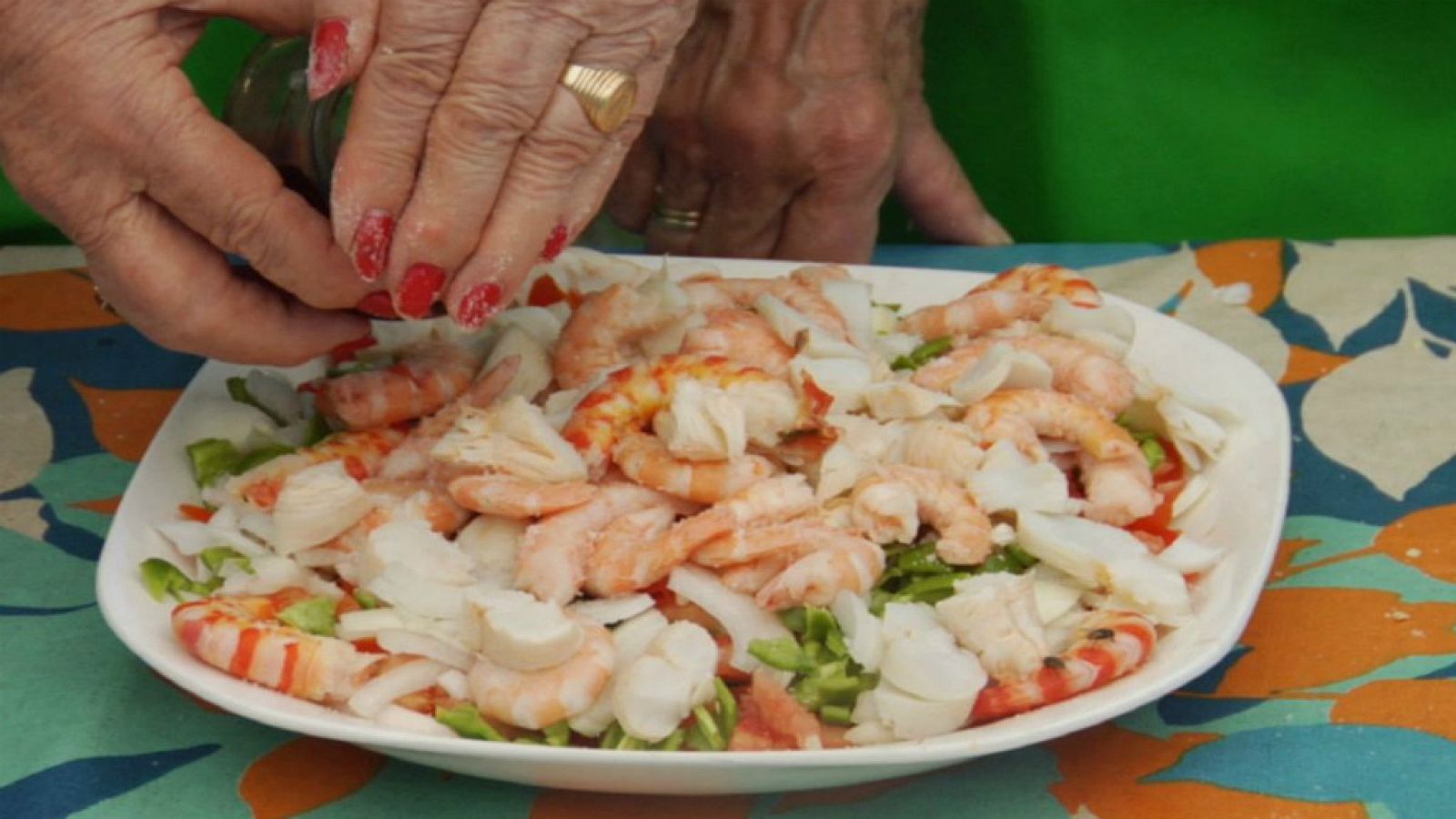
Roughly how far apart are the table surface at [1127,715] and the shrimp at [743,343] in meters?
0.36

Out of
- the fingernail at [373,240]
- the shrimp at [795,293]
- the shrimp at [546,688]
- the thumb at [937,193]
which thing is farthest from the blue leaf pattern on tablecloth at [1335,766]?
the thumb at [937,193]

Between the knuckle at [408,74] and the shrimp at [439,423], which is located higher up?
the knuckle at [408,74]

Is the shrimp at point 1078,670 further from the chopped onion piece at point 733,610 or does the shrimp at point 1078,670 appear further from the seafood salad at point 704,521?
the chopped onion piece at point 733,610

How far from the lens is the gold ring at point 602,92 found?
106 centimetres

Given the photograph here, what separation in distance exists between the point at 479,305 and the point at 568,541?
15cm

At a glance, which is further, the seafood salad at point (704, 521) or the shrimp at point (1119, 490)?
the shrimp at point (1119, 490)

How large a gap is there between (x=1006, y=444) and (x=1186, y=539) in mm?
129

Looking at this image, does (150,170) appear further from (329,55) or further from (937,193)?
(937,193)

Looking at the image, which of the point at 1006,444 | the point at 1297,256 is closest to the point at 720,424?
the point at 1006,444

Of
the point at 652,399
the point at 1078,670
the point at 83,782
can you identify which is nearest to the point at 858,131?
the point at 652,399

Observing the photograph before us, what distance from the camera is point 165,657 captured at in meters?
0.99

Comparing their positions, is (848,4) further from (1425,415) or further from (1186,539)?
(1186,539)

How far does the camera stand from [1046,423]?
1.22 metres

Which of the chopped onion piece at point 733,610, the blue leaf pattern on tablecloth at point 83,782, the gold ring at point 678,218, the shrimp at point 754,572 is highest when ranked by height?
the shrimp at point 754,572
